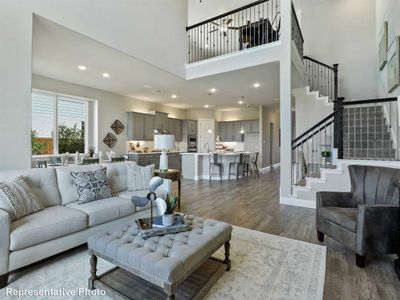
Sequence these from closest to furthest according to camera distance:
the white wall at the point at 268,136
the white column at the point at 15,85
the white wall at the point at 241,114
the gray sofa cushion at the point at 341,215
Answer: the gray sofa cushion at the point at 341,215 → the white column at the point at 15,85 → the white wall at the point at 268,136 → the white wall at the point at 241,114

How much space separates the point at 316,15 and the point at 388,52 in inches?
123

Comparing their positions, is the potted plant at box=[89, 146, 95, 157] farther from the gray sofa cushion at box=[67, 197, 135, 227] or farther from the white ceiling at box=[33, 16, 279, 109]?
the gray sofa cushion at box=[67, 197, 135, 227]

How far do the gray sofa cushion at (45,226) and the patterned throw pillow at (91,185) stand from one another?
0.97 ft

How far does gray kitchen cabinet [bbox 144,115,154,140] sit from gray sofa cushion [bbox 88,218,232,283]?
632 cm

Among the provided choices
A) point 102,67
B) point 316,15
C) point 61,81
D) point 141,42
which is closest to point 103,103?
point 61,81

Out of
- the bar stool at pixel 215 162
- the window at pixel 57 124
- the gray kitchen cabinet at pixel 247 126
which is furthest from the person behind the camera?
the gray kitchen cabinet at pixel 247 126

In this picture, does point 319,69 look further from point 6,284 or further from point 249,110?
point 6,284

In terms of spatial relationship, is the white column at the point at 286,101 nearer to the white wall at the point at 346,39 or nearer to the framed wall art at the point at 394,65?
the framed wall art at the point at 394,65

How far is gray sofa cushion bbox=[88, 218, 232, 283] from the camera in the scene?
4.67 feet

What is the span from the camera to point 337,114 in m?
4.01

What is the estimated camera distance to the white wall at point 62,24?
9.07 ft

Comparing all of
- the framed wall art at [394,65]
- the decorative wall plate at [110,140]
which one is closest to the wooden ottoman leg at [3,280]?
the decorative wall plate at [110,140]

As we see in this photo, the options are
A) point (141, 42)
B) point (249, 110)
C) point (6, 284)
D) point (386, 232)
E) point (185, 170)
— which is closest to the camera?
point (6, 284)

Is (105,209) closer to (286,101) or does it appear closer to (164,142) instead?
(164,142)
